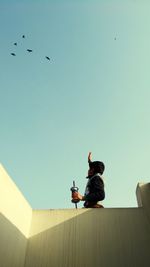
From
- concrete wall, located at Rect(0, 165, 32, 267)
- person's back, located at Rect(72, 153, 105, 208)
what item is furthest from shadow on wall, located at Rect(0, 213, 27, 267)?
person's back, located at Rect(72, 153, 105, 208)

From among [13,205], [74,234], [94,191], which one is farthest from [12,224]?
[94,191]

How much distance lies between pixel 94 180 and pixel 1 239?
1.92 metres

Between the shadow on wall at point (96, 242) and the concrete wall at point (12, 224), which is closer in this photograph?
the concrete wall at point (12, 224)

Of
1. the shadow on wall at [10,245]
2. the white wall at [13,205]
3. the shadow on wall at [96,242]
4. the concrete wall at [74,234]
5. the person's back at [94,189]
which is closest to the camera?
the shadow on wall at [10,245]

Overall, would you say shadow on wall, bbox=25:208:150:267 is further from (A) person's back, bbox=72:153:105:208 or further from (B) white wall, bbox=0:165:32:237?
(A) person's back, bbox=72:153:105:208

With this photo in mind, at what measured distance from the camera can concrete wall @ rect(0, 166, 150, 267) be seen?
2324mm

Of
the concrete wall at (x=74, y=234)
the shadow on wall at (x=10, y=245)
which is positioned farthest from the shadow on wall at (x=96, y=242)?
the shadow on wall at (x=10, y=245)

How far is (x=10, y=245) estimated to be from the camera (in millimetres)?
2182

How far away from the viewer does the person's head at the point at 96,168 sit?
155 inches

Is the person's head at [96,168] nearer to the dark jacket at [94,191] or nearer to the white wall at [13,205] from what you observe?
the dark jacket at [94,191]

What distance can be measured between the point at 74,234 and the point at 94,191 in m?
0.97

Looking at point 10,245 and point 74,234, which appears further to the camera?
point 74,234

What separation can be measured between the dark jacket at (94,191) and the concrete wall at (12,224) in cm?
109

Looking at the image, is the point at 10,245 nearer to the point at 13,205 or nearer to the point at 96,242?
the point at 13,205
